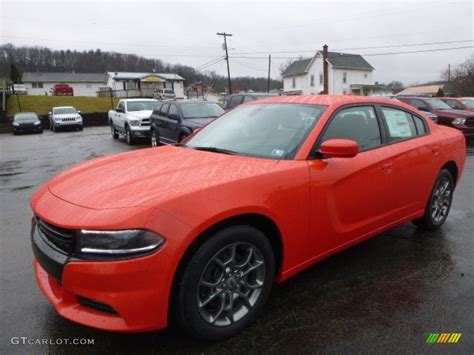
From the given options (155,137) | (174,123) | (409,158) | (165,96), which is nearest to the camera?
(409,158)

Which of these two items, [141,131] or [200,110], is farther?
[141,131]

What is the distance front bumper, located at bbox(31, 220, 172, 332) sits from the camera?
7.16 feet

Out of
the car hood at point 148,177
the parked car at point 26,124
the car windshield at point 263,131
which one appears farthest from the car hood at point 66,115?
the car hood at point 148,177

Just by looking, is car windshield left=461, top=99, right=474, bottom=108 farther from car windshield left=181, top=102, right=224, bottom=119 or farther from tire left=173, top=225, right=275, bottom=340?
tire left=173, top=225, right=275, bottom=340

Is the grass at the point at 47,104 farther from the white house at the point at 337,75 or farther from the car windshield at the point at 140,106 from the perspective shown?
the white house at the point at 337,75

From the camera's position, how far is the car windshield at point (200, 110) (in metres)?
11.5

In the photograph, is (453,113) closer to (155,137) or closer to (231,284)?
(155,137)

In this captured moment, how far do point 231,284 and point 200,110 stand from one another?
377 inches

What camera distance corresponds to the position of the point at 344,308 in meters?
3.04

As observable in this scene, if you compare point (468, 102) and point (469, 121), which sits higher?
point (468, 102)

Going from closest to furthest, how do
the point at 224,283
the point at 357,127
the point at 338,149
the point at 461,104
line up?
the point at 224,283 → the point at 338,149 → the point at 357,127 → the point at 461,104

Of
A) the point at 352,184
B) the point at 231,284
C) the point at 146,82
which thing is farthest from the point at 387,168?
the point at 146,82

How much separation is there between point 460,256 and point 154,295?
10.8ft

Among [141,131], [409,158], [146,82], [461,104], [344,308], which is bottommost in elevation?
[344,308]
